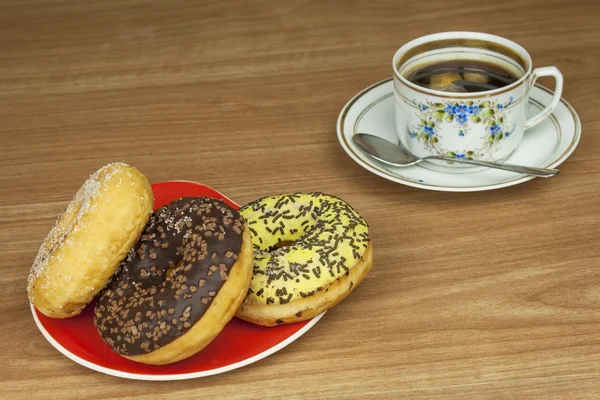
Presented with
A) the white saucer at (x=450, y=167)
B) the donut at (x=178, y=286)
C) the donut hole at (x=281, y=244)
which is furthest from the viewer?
the white saucer at (x=450, y=167)

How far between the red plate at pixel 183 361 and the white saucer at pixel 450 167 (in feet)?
1.07

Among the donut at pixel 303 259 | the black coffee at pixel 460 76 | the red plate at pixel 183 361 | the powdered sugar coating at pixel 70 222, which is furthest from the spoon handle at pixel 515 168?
the powdered sugar coating at pixel 70 222

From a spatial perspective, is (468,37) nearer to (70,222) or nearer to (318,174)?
(318,174)

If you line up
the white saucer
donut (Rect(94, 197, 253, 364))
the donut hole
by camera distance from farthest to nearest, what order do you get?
the white saucer → the donut hole → donut (Rect(94, 197, 253, 364))

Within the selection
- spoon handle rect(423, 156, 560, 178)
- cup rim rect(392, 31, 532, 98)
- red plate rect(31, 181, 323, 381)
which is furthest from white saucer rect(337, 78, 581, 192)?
red plate rect(31, 181, 323, 381)

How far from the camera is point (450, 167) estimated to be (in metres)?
1.13

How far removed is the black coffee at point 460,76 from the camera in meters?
→ 1.15

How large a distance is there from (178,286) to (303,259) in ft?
0.49

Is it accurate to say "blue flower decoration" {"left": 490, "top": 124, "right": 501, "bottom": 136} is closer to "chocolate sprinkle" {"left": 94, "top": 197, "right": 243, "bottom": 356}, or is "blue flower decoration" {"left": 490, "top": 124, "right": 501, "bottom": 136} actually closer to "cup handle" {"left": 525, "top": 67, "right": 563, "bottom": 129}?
"cup handle" {"left": 525, "top": 67, "right": 563, "bottom": 129}

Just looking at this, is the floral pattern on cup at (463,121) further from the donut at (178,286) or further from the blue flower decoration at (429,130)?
the donut at (178,286)

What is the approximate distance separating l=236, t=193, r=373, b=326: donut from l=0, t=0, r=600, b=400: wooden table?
59 mm

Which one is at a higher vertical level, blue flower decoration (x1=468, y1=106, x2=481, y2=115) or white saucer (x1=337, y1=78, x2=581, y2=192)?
blue flower decoration (x1=468, y1=106, x2=481, y2=115)

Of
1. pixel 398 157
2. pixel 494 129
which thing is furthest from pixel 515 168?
pixel 398 157

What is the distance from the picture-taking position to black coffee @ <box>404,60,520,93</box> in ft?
3.76
